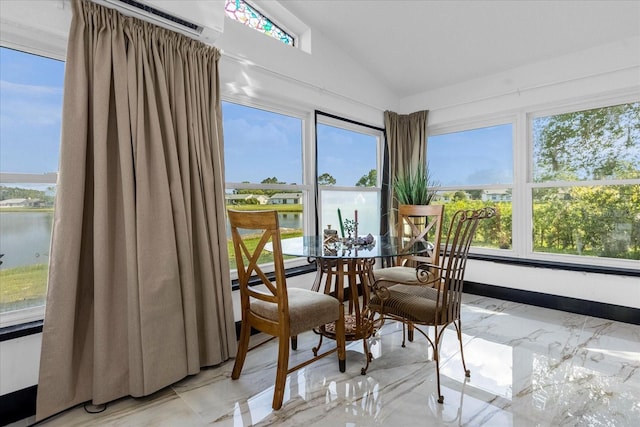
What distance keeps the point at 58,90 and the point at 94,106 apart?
1.35ft

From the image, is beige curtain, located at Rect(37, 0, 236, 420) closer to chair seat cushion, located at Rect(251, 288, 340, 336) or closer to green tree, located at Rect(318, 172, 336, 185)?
chair seat cushion, located at Rect(251, 288, 340, 336)

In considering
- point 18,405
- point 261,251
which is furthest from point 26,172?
point 261,251

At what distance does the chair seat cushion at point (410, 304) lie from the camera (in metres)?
1.90

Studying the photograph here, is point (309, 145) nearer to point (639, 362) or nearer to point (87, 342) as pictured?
point (87, 342)

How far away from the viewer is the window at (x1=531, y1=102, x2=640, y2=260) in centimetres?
298

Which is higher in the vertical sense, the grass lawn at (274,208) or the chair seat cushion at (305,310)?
the grass lawn at (274,208)

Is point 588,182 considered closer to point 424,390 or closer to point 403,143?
point 403,143

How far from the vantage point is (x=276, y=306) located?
1857mm

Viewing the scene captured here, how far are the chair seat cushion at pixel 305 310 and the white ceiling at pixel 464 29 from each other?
240 cm

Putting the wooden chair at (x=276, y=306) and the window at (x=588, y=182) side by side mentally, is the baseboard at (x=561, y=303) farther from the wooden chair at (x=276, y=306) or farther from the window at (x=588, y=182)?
the wooden chair at (x=276, y=306)

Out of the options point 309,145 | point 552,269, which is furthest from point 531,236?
point 309,145

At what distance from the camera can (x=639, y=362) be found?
217 centimetres

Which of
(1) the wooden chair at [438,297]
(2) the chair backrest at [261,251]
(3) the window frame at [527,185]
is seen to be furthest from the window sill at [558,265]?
(2) the chair backrest at [261,251]

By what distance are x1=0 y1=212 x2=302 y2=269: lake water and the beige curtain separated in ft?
0.99
